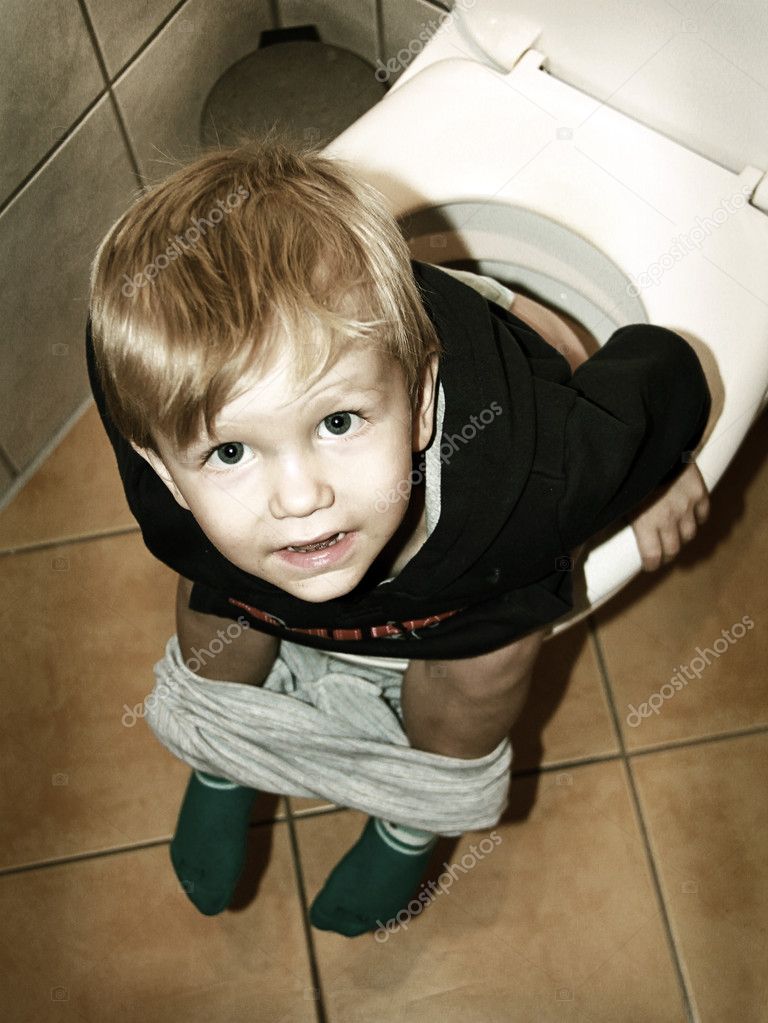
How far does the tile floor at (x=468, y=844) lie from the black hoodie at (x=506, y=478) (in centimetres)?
34

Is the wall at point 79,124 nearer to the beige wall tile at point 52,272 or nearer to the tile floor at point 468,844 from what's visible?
the beige wall tile at point 52,272

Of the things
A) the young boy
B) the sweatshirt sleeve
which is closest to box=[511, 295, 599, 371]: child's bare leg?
the young boy

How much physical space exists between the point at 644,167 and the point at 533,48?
0.12 m

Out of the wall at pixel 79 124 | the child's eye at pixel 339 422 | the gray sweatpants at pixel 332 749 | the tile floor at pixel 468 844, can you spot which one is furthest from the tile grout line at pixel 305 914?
the child's eye at pixel 339 422

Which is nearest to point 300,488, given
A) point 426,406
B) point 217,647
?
point 426,406

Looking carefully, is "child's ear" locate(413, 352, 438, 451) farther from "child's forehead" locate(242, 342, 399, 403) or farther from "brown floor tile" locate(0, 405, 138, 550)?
"brown floor tile" locate(0, 405, 138, 550)

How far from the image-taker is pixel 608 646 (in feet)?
3.52

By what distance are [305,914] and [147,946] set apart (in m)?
0.15

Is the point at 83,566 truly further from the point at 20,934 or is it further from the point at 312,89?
the point at 312,89

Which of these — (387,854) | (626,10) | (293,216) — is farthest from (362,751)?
(626,10)

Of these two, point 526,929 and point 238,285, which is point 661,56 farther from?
point 526,929

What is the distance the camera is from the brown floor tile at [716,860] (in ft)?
3.18

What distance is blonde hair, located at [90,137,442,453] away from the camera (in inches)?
21.4

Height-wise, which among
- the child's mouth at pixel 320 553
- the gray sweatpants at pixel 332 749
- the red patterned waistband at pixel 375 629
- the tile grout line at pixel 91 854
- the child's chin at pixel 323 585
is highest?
the child's mouth at pixel 320 553
